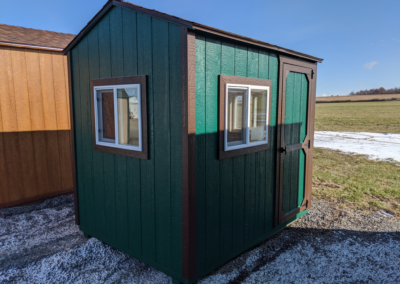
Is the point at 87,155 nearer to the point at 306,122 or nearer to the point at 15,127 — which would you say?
the point at 15,127

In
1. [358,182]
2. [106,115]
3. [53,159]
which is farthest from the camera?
[358,182]

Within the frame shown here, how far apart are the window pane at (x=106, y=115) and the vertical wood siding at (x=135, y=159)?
0.76ft

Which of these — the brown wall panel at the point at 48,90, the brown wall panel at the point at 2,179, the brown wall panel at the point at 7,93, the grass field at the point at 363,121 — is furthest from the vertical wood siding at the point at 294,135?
the grass field at the point at 363,121

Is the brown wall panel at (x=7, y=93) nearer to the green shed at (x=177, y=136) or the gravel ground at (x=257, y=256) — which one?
the gravel ground at (x=257, y=256)

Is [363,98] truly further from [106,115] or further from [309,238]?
[106,115]

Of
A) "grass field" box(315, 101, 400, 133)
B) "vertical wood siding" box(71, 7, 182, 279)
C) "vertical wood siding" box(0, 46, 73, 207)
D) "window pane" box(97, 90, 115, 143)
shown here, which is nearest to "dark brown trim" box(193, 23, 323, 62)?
"vertical wood siding" box(71, 7, 182, 279)

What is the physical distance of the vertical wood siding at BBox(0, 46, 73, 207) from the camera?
501 cm

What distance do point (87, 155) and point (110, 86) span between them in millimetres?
1121

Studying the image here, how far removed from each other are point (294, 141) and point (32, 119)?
4.81 meters

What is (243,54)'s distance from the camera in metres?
3.26

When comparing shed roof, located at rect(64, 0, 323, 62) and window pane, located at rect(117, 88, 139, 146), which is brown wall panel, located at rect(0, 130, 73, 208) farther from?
window pane, located at rect(117, 88, 139, 146)

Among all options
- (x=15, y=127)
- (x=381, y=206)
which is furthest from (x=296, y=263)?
(x=15, y=127)

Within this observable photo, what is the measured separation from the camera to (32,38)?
18.1 ft

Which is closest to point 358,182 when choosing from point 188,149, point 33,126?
point 188,149
